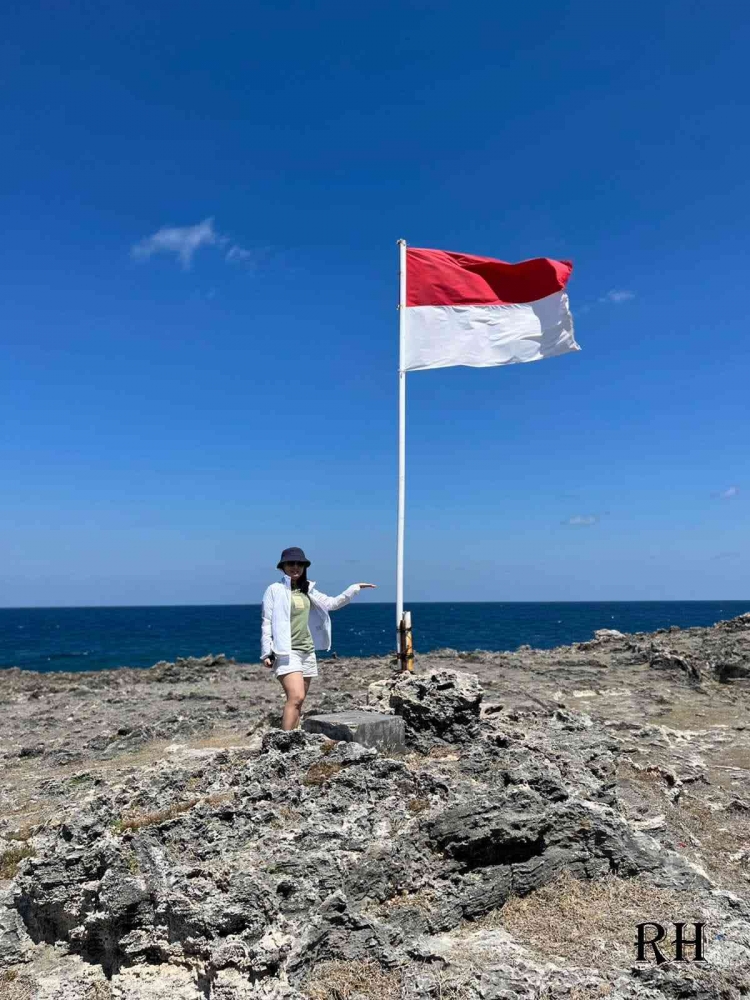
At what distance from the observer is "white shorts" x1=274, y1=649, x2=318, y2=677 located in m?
8.27

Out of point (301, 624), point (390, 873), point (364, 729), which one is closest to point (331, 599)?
point (301, 624)

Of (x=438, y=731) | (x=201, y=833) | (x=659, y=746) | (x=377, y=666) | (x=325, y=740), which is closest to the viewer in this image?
(x=201, y=833)

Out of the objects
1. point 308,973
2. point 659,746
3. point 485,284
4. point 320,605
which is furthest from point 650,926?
point 485,284

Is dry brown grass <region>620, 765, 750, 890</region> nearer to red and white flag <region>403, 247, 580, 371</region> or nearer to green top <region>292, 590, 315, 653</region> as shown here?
green top <region>292, 590, 315, 653</region>

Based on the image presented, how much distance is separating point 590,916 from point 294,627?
4.43m

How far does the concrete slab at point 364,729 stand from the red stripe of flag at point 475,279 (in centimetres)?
687

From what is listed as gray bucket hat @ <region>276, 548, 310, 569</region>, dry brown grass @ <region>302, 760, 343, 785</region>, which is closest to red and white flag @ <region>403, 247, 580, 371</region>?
gray bucket hat @ <region>276, 548, 310, 569</region>

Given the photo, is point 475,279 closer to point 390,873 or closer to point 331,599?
point 331,599

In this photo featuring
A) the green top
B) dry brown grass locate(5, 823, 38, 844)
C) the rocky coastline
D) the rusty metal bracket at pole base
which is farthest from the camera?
the rusty metal bracket at pole base

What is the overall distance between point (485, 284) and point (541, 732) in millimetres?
7403

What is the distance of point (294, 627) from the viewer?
331 inches

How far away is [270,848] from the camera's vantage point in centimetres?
511

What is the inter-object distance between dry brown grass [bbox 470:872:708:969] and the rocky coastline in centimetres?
2

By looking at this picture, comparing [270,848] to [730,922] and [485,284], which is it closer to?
[730,922]
